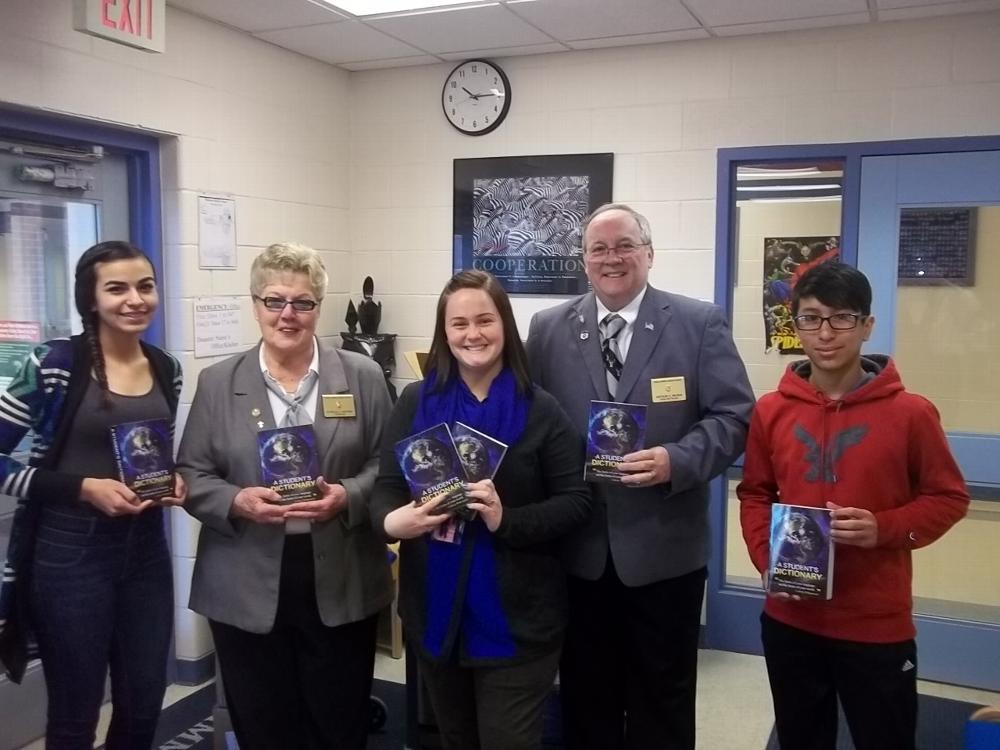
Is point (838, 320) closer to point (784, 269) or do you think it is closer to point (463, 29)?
point (784, 269)

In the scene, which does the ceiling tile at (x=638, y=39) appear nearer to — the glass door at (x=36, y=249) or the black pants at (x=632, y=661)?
the glass door at (x=36, y=249)

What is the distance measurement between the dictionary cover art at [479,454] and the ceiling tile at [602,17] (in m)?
2.06

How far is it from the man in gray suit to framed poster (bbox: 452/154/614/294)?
1775 mm

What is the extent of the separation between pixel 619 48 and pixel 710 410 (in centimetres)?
226

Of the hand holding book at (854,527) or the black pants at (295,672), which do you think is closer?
the hand holding book at (854,527)

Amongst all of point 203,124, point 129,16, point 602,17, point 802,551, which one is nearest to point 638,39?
point 602,17

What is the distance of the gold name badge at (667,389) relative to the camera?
2.13 m

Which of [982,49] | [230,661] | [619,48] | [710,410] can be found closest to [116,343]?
[230,661]

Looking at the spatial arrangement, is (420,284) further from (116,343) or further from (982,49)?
(982,49)

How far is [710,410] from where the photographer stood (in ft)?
7.13

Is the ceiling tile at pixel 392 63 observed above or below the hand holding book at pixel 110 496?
above

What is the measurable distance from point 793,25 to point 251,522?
282 cm

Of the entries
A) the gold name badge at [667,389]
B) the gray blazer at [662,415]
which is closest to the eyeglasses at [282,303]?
the gray blazer at [662,415]

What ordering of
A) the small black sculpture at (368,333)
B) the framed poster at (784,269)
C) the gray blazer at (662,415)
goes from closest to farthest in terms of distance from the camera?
the gray blazer at (662,415) < the framed poster at (784,269) < the small black sculpture at (368,333)
